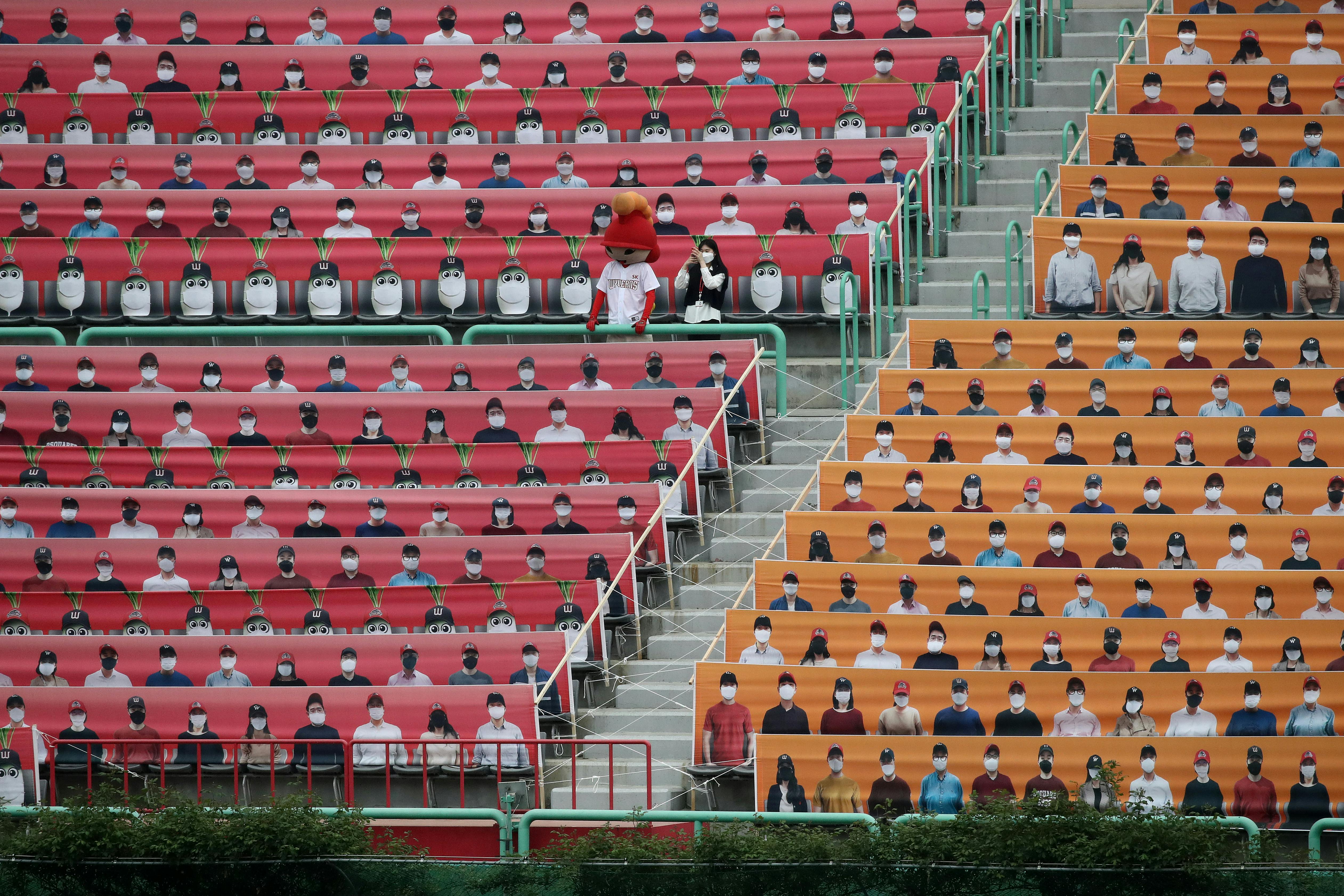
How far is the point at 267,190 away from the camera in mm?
19031

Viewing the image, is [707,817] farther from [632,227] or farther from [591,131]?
[591,131]

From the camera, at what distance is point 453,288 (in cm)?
1781

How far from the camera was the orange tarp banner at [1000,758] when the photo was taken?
12320 millimetres

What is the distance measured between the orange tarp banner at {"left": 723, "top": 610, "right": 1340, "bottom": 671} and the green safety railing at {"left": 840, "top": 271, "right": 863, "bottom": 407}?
132 inches

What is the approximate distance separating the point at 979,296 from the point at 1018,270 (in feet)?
1.39

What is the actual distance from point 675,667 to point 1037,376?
12.9 feet

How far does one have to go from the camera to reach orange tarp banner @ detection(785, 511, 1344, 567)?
46.1 feet

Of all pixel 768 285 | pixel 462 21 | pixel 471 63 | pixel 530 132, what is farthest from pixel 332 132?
pixel 768 285

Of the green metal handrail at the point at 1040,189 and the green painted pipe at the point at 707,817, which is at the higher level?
the green metal handrail at the point at 1040,189

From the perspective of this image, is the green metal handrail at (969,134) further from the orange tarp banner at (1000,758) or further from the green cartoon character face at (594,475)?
the orange tarp banner at (1000,758)

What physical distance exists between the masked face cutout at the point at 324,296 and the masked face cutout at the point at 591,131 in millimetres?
3221

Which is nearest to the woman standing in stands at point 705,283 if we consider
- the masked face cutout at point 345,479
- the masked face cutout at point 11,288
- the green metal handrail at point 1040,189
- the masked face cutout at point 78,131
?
the green metal handrail at point 1040,189

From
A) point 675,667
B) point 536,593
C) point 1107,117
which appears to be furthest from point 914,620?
point 1107,117

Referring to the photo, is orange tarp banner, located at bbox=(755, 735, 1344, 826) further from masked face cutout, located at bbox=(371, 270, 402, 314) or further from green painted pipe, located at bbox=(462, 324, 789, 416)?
masked face cutout, located at bbox=(371, 270, 402, 314)
